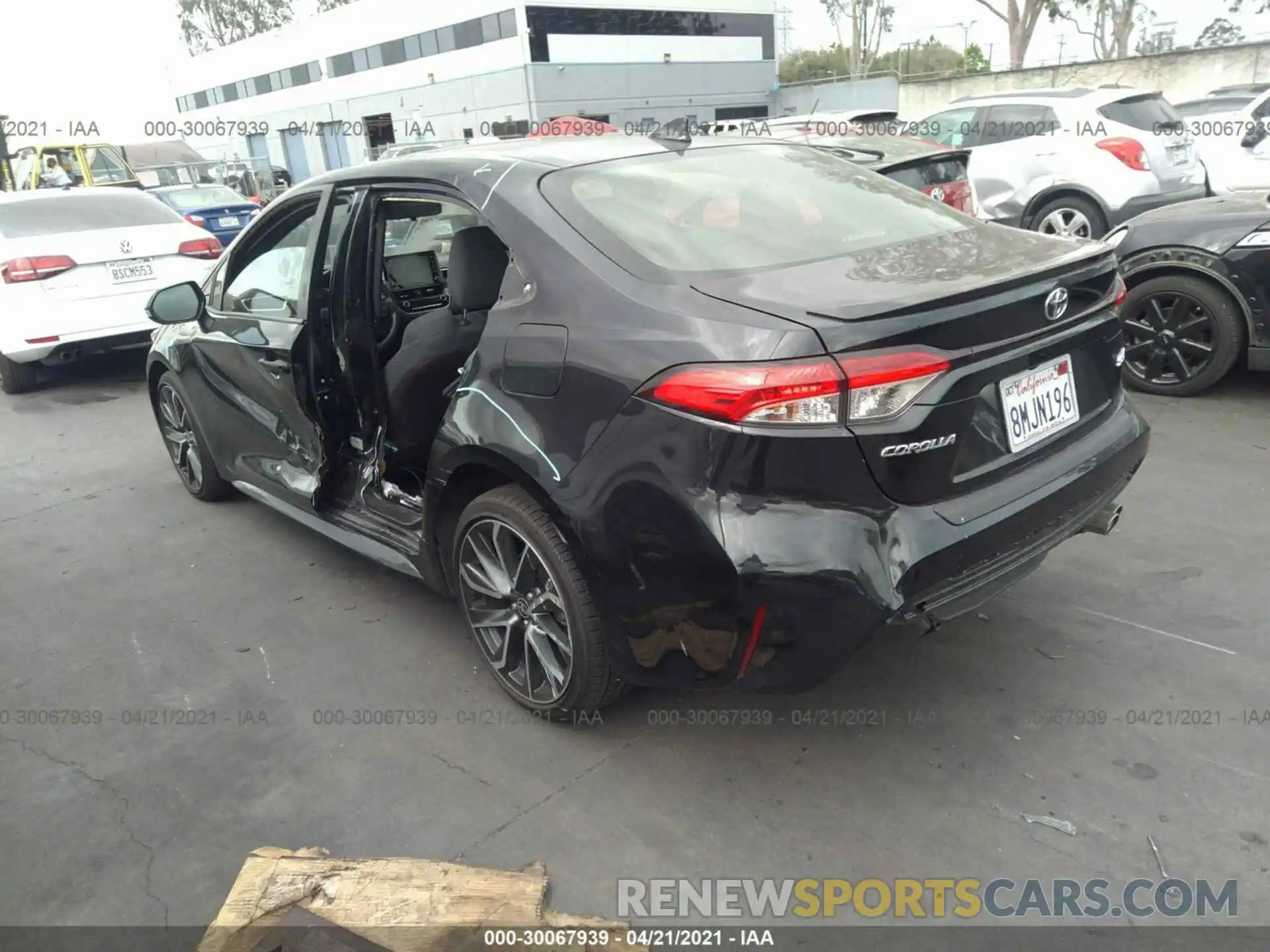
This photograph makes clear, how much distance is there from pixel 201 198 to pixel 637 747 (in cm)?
1512

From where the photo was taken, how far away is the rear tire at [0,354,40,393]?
7.92 m

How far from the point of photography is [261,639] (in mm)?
3609

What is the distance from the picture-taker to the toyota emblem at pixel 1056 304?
2.46 meters

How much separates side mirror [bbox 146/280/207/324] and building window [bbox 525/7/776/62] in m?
32.7

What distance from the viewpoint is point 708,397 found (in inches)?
84.5

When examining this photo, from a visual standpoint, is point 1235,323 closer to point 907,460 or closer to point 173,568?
point 907,460

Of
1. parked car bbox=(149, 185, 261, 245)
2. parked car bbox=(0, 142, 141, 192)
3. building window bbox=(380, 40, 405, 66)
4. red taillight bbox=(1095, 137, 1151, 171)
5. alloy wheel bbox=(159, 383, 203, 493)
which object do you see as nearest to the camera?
alloy wheel bbox=(159, 383, 203, 493)

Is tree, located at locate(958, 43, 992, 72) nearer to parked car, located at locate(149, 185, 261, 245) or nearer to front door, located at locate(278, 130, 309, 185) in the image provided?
front door, located at locate(278, 130, 309, 185)

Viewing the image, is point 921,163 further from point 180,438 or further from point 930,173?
point 180,438

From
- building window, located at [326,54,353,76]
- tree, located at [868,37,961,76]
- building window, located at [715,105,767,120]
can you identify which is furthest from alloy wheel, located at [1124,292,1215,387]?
building window, located at [326,54,353,76]

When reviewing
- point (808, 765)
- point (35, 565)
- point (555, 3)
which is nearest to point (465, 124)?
point (555, 3)

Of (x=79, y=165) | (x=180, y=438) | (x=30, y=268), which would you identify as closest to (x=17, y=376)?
(x=30, y=268)

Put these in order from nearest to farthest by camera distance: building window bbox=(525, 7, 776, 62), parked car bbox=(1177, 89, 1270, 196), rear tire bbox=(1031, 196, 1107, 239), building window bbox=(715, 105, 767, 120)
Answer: rear tire bbox=(1031, 196, 1107, 239)
parked car bbox=(1177, 89, 1270, 196)
building window bbox=(525, 7, 776, 62)
building window bbox=(715, 105, 767, 120)

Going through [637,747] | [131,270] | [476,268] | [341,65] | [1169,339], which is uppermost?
[341,65]
